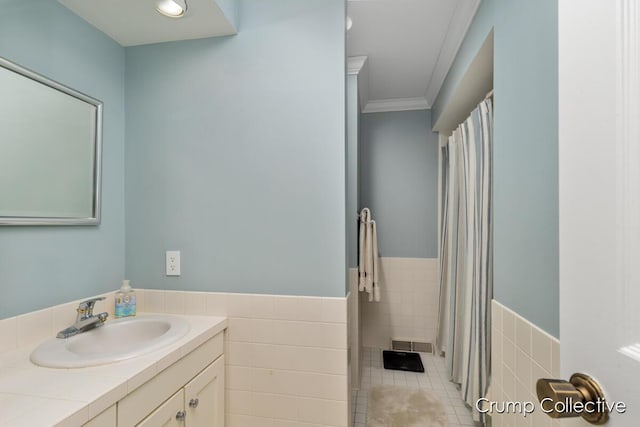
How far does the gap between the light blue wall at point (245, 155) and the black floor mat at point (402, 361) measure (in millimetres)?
1693

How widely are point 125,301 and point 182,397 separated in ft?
2.04

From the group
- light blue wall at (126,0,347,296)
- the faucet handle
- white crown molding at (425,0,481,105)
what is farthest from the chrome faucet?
white crown molding at (425,0,481,105)

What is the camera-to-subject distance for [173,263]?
5.09 feet

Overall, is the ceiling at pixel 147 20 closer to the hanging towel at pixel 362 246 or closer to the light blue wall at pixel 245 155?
the light blue wall at pixel 245 155

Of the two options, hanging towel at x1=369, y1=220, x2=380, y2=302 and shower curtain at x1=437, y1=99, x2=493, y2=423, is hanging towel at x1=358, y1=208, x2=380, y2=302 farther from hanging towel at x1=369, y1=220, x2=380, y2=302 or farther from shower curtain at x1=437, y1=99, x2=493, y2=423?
shower curtain at x1=437, y1=99, x2=493, y2=423

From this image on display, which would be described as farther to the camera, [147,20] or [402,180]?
[402,180]

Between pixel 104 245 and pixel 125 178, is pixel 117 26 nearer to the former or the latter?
pixel 125 178

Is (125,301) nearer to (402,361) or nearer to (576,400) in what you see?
(576,400)

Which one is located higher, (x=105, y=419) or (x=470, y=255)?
(x=470, y=255)

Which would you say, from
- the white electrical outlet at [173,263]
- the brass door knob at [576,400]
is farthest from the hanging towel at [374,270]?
the brass door knob at [576,400]

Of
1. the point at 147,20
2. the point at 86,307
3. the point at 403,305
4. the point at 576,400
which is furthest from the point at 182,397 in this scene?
the point at 403,305

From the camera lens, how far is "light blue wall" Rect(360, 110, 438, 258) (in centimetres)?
303

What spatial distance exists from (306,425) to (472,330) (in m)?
1.14

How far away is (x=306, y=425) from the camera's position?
141 cm
